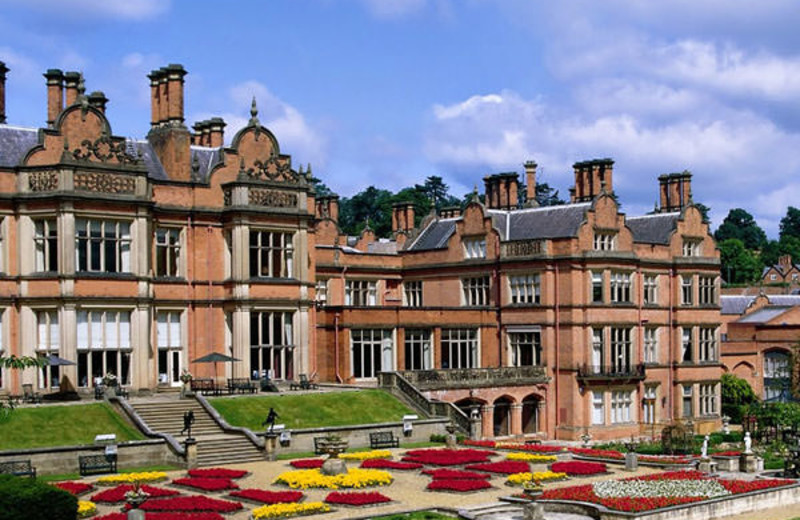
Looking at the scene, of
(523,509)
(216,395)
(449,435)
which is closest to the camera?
(523,509)

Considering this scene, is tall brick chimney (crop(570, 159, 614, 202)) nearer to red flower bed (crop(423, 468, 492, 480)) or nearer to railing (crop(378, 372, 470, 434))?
railing (crop(378, 372, 470, 434))

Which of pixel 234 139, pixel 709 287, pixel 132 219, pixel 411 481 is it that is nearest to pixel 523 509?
pixel 411 481

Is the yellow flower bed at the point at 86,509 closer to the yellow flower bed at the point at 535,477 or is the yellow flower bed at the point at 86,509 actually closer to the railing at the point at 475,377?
the yellow flower bed at the point at 535,477

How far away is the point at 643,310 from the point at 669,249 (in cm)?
413

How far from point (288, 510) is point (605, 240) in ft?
107

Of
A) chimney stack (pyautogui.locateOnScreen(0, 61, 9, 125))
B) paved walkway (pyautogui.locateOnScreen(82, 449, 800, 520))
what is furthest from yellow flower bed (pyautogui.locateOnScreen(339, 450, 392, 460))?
chimney stack (pyautogui.locateOnScreen(0, 61, 9, 125))

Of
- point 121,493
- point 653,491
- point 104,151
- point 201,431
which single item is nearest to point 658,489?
point 653,491

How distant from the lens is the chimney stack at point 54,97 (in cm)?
4688

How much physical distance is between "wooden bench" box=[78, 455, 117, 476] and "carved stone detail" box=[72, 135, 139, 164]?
43.1ft

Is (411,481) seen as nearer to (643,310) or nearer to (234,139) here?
(234,139)

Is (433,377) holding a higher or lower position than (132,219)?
lower

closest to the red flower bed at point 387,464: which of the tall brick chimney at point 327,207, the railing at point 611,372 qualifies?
the railing at point 611,372

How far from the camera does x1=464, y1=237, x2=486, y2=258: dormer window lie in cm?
5906

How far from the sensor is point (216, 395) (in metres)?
43.9
